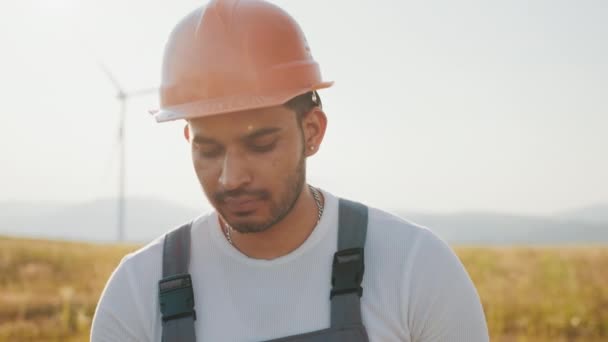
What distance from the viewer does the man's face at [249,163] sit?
10.9 feet

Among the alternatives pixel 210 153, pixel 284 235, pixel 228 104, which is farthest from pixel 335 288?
pixel 228 104

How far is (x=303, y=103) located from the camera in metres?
3.68

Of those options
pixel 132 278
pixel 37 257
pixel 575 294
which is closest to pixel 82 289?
pixel 37 257

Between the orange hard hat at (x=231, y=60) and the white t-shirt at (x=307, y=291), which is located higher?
the orange hard hat at (x=231, y=60)

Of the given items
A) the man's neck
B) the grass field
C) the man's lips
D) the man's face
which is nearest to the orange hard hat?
the man's face

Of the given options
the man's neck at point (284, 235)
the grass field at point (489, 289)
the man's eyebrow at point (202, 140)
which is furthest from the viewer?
the grass field at point (489, 289)

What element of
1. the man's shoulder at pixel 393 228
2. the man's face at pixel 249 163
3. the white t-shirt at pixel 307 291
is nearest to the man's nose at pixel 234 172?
the man's face at pixel 249 163

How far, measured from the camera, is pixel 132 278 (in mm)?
3734

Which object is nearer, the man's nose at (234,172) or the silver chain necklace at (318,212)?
the man's nose at (234,172)

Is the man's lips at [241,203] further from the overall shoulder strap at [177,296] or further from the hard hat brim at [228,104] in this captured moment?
the overall shoulder strap at [177,296]

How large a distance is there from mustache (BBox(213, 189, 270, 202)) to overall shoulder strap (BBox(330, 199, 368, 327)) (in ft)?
1.51

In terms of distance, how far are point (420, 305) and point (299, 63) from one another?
48.7 inches

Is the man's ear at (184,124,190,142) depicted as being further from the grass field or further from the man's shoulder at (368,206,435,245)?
the grass field

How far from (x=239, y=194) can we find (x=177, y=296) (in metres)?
0.58
